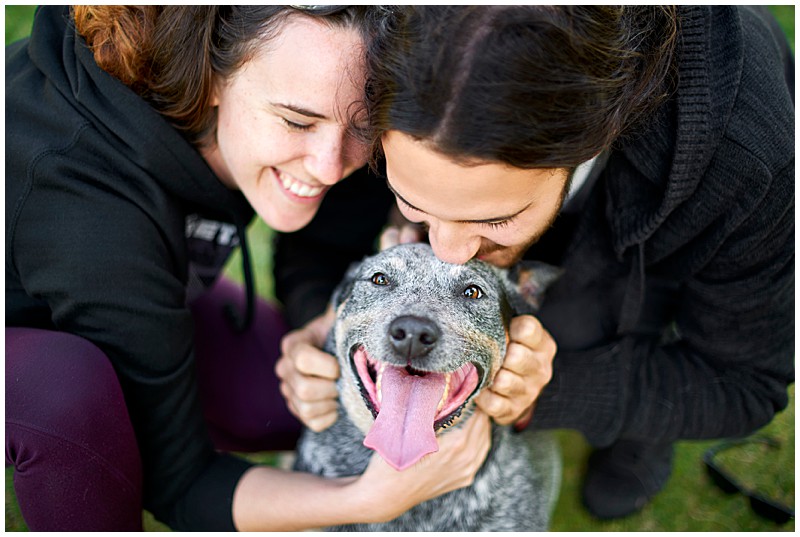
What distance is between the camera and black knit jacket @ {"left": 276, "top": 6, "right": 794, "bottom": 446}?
236 centimetres

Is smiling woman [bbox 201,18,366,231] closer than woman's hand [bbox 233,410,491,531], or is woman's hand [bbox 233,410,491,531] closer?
smiling woman [bbox 201,18,366,231]

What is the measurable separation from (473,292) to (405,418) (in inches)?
21.3

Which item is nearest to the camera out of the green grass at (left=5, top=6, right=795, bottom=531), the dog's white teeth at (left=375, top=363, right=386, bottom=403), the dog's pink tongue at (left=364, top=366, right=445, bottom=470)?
the dog's pink tongue at (left=364, top=366, right=445, bottom=470)

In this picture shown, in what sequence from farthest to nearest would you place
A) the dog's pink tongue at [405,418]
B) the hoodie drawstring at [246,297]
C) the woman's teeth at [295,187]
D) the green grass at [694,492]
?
the green grass at [694,492]
the hoodie drawstring at [246,297]
the woman's teeth at [295,187]
the dog's pink tongue at [405,418]

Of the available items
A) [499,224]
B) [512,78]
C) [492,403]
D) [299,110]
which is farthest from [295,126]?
[492,403]

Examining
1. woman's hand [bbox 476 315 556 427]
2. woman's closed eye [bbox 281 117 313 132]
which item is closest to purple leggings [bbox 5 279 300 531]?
woman's closed eye [bbox 281 117 313 132]

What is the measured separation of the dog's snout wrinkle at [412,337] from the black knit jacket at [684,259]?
925mm

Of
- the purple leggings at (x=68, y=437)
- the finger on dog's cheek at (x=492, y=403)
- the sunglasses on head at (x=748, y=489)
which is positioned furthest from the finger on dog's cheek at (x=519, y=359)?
the sunglasses on head at (x=748, y=489)

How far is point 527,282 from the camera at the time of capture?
Answer: 9.57 ft

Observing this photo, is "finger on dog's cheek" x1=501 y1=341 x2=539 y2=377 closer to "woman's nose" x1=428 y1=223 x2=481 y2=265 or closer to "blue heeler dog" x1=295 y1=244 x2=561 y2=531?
"blue heeler dog" x1=295 y1=244 x2=561 y2=531

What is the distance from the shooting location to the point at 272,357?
387 cm

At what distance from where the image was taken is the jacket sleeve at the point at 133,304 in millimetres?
2414

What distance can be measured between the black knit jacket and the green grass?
83cm

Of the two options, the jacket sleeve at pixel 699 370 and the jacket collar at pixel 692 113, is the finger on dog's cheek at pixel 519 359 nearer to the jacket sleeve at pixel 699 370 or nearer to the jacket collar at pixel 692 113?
the jacket sleeve at pixel 699 370
